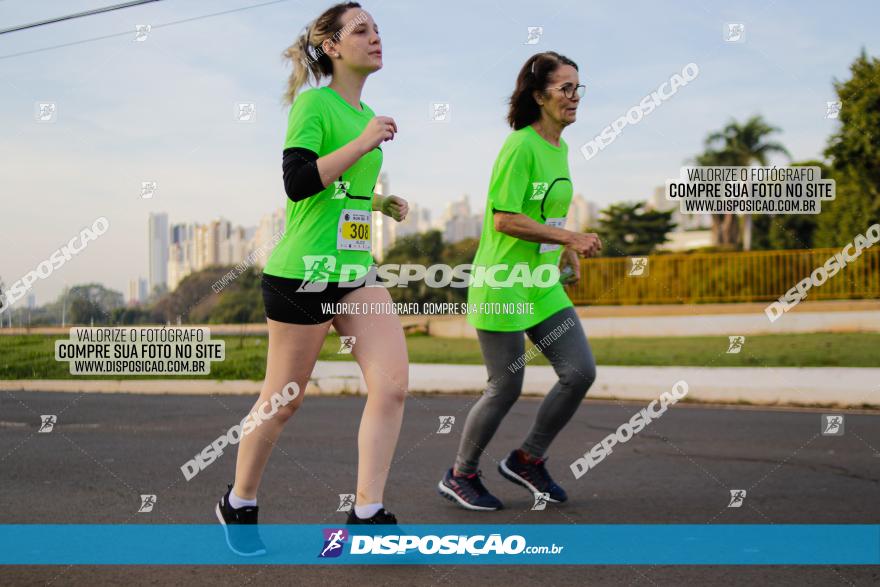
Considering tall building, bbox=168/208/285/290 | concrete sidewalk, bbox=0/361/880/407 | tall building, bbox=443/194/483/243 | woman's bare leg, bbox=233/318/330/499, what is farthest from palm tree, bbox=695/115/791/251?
woman's bare leg, bbox=233/318/330/499

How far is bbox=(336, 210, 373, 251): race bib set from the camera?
3488 millimetres

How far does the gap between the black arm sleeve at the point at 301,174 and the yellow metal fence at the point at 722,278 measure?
1805cm

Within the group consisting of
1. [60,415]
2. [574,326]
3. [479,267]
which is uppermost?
[479,267]

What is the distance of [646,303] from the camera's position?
2188 cm

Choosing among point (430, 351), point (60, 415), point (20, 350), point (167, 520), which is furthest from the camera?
point (430, 351)

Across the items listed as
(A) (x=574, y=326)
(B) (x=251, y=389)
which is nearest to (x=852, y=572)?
(A) (x=574, y=326)

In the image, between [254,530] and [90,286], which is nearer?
[254,530]

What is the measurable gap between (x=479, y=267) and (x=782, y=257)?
17.9 metres

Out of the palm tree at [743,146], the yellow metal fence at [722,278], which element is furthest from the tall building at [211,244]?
the palm tree at [743,146]

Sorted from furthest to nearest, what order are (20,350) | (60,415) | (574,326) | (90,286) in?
1. (20,350)
2. (90,286)
3. (60,415)
4. (574,326)

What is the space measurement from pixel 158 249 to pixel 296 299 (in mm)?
11695

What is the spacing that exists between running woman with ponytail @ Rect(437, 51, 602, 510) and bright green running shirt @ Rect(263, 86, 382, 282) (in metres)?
1.06

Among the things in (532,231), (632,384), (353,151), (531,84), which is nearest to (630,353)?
(632,384)

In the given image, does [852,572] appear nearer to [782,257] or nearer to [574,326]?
[574,326]
